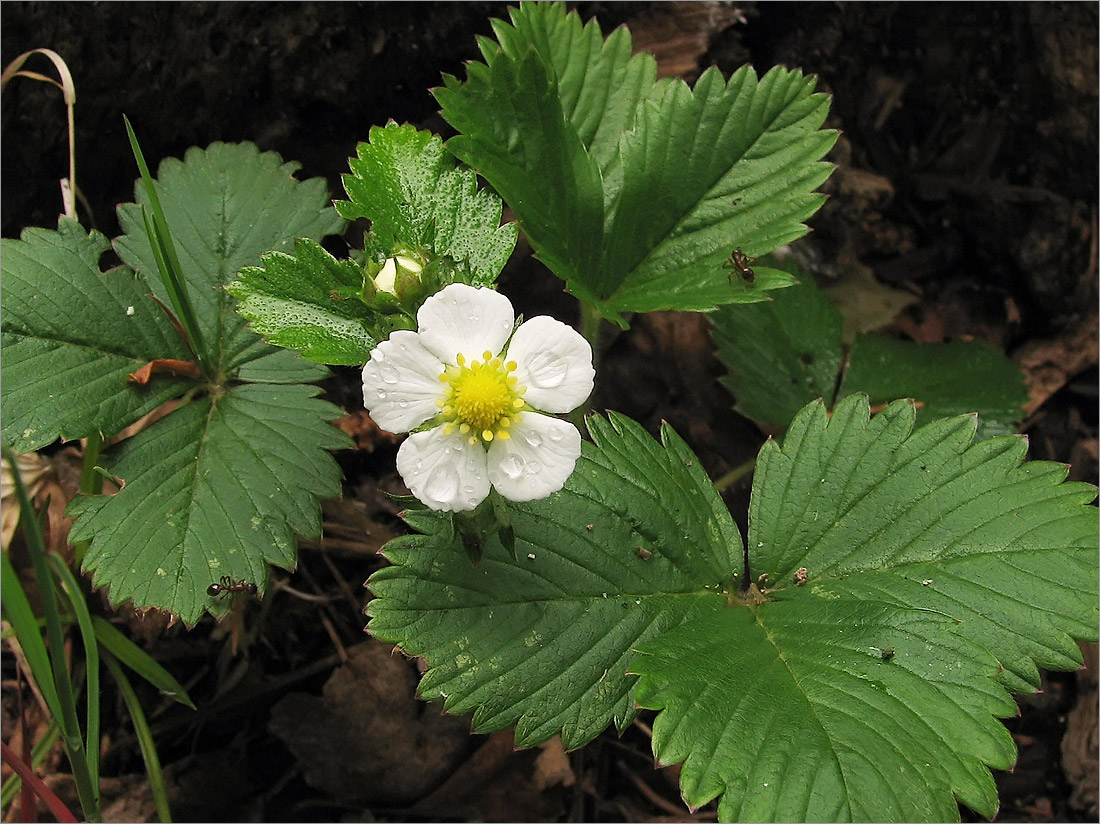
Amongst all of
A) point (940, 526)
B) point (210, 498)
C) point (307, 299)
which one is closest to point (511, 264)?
point (307, 299)

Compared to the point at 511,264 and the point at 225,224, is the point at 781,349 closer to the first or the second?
the point at 511,264

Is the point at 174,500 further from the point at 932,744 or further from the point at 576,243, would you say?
the point at 932,744

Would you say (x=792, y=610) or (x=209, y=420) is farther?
(x=209, y=420)

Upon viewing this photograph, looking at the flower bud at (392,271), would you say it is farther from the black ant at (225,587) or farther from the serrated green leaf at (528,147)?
the black ant at (225,587)

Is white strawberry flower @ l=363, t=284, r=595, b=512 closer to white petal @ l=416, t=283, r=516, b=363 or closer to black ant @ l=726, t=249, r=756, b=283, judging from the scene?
white petal @ l=416, t=283, r=516, b=363

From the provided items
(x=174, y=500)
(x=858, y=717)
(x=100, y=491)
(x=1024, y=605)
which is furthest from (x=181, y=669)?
(x=1024, y=605)

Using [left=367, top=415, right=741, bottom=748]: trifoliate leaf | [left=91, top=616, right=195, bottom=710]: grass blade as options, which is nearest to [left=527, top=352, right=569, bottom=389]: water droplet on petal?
[left=367, top=415, right=741, bottom=748]: trifoliate leaf
